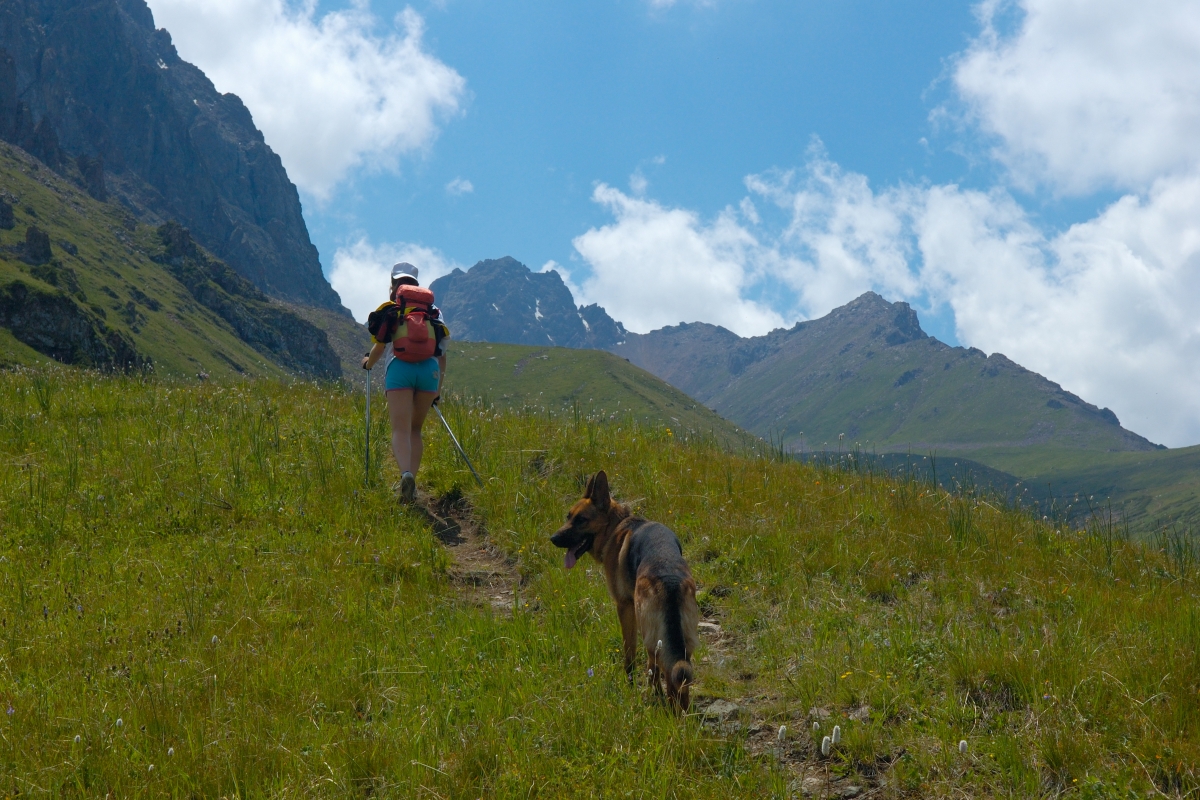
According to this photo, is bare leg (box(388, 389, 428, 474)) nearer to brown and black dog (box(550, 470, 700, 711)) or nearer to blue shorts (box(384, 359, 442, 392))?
blue shorts (box(384, 359, 442, 392))

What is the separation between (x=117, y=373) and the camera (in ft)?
53.7

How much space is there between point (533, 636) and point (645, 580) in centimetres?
168

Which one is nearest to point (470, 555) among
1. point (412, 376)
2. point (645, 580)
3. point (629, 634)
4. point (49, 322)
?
point (412, 376)

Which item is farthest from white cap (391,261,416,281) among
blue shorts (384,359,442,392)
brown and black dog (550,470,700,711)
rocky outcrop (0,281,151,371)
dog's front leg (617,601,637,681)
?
rocky outcrop (0,281,151,371)

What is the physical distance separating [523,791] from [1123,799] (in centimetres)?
329

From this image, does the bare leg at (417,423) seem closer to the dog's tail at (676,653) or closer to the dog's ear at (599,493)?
the dog's ear at (599,493)

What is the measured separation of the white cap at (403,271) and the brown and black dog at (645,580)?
19.6ft

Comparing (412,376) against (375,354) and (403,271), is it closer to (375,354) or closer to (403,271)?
(375,354)

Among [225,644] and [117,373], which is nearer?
[225,644]

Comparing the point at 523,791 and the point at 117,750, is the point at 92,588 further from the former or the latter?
the point at 523,791

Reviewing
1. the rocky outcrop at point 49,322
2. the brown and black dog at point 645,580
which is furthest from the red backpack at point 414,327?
the rocky outcrop at point 49,322

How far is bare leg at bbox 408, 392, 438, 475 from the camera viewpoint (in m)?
10.9

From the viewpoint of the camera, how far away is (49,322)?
150125 mm

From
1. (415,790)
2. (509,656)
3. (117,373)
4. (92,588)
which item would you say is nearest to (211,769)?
(415,790)
